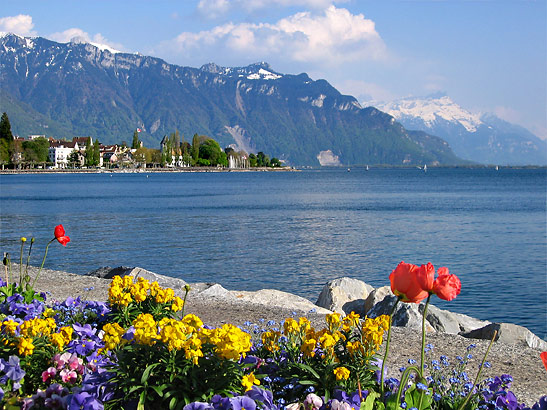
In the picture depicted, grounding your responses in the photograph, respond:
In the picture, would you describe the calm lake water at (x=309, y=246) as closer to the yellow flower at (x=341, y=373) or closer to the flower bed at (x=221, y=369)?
the flower bed at (x=221, y=369)

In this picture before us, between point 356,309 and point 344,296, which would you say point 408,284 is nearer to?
point 356,309

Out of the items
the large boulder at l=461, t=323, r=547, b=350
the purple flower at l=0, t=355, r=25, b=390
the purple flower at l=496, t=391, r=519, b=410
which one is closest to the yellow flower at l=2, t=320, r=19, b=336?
Answer: the purple flower at l=0, t=355, r=25, b=390

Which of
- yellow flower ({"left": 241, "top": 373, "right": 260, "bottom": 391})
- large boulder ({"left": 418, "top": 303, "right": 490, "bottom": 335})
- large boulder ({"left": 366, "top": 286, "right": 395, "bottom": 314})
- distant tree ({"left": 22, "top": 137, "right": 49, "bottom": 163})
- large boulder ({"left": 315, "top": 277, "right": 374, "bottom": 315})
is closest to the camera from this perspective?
yellow flower ({"left": 241, "top": 373, "right": 260, "bottom": 391})

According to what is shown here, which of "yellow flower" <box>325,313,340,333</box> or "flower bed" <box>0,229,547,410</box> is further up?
"yellow flower" <box>325,313,340,333</box>

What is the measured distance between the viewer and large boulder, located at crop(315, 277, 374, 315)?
14422 millimetres

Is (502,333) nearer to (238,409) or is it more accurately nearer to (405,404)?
(405,404)

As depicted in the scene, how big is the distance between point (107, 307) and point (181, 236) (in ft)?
89.9

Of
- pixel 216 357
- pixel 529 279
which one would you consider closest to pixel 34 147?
pixel 529 279

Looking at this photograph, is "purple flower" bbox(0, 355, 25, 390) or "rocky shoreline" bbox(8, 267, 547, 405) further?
"rocky shoreline" bbox(8, 267, 547, 405)

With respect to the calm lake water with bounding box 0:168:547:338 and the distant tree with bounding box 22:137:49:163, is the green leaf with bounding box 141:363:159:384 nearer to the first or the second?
the calm lake water with bounding box 0:168:547:338

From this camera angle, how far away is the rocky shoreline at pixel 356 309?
7352 mm

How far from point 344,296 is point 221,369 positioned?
36.5ft

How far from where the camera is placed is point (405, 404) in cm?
445

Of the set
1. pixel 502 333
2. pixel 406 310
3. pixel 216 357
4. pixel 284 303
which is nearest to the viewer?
Result: pixel 216 357
